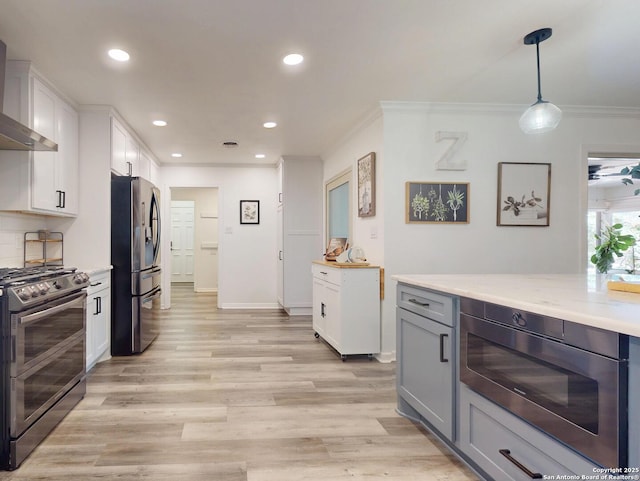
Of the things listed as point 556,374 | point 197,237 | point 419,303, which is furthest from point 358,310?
point 197,237

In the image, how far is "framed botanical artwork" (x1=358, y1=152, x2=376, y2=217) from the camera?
13.5 feet

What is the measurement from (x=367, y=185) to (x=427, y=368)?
2335mm

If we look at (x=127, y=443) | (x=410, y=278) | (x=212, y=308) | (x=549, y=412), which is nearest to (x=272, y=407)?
(x=127, y=443)

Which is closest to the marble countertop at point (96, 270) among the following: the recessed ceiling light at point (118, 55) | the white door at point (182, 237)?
the recessed ceiling light at point (118, 55)

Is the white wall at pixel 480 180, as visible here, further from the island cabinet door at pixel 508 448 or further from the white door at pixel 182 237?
the white door at pixel 182 237

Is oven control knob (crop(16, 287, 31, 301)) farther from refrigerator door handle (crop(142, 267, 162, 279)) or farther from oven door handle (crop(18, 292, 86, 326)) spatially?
refrigerator door handle (crop(142, 267, 162, 279))

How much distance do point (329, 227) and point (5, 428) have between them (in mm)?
4436

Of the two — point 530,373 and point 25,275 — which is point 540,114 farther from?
point 25,275

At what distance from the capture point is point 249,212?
6957mm

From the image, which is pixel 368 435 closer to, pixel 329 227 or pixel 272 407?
pixel 272 407

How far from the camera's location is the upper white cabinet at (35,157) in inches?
118

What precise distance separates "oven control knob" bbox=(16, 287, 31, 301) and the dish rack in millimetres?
1538

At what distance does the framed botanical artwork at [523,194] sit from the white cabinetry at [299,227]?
9.65 ft

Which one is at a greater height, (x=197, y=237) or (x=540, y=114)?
(x=540, y=114)
